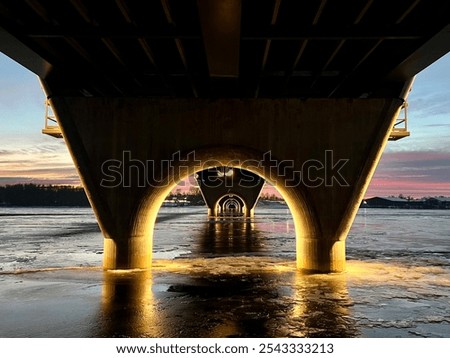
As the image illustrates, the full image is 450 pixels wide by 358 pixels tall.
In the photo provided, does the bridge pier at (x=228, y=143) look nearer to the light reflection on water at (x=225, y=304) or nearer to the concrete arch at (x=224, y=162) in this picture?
the concrete arch at (x=224, y=162)

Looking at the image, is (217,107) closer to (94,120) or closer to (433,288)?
(94,120)

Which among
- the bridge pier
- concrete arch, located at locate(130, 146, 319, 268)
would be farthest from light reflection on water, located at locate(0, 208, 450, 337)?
the bridge pier

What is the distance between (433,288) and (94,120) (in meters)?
11.7

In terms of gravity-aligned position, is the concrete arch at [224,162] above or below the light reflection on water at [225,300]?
above

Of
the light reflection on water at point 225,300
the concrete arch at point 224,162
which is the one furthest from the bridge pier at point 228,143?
the light reflection on water at point 225,300

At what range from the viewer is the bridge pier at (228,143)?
12.7 metres

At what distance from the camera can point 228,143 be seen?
12.7 meters

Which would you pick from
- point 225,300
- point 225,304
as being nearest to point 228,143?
point 225,300

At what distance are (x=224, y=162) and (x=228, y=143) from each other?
7.51 feet

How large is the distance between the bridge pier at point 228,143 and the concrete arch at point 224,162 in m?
0.14

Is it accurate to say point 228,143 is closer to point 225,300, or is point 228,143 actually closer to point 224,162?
point 224,162

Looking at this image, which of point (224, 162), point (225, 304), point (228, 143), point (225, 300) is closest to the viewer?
point (225, 304)

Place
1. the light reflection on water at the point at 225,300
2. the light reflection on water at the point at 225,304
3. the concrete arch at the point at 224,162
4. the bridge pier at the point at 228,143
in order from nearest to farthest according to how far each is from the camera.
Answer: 1. the light reflection on water at the point at 225,304
2. the light reflection on water at the point at 225,300
3. the bridge pier at the point at 228,143
4. the concrete arch at the point at 224,162

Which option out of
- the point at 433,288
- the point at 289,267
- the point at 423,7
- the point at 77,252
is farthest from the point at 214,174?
the point at 423,7
